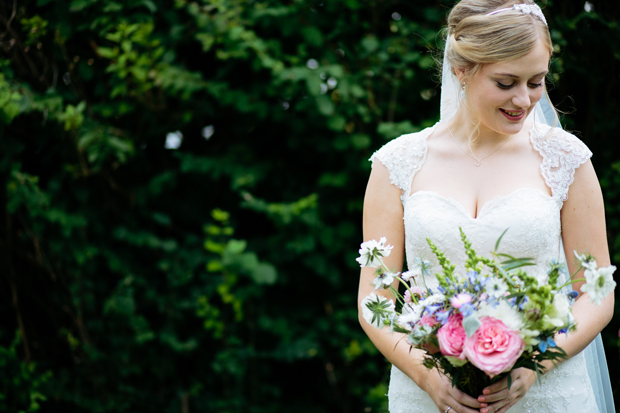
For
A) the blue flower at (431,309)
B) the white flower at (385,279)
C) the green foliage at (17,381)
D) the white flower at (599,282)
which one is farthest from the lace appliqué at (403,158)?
the green foliage at (17,381)

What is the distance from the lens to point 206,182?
150 inches

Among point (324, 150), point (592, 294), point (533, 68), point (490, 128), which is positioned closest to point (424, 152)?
point (490, 128)

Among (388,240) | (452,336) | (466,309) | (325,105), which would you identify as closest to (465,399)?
(452,336)

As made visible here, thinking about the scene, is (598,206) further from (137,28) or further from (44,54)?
(44,54)

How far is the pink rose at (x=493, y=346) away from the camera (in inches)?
52.2

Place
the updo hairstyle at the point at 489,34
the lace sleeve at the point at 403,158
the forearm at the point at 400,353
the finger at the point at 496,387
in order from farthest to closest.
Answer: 1. the lace sleeve at the point at 403,158
2. the forearm at the point at 400,353
3. the updo hairstyle at the point at 489,34
4. the finger at the point at 496,387

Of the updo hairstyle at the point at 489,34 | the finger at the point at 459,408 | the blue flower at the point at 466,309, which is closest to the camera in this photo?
the blue flower at the point at 466,309

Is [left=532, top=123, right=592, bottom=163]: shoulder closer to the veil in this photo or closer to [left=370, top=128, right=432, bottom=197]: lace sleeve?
the veil

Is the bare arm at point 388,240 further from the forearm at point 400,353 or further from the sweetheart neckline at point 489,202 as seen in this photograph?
the sweetheart neckline at point 489,202

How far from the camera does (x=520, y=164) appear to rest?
202cm

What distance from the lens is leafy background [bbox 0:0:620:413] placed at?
11.0 ft

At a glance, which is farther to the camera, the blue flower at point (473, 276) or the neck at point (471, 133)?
the neck at point (471, 133)

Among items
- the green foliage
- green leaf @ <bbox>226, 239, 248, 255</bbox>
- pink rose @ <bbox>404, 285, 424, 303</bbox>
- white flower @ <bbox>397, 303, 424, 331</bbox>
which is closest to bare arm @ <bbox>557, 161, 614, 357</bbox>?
pink rose @ <bbox>404, 285, 424, 303</bbox>

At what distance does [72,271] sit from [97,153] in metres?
0.85
